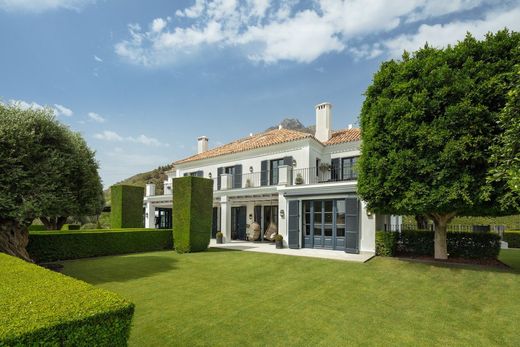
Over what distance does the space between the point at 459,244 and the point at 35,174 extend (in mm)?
16224

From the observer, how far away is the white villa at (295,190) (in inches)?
582

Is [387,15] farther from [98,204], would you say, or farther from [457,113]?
[98,204]

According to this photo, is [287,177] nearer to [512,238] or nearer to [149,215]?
[149,215]

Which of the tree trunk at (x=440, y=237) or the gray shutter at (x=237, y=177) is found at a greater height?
the gray shutter at (x=237, y=177)

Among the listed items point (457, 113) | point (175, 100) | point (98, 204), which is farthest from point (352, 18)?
point (98, 204)

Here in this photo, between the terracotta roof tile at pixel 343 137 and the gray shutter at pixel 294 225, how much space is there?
18.8ft

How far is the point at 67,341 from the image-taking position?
2.91m

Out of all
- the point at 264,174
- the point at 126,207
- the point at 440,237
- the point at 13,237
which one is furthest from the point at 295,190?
the point at 13,237

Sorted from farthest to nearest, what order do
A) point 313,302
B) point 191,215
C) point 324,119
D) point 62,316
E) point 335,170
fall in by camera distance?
point 324,119, point 335,170, point 191,215, point 313,302, point 62,316

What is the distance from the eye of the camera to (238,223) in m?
22.5

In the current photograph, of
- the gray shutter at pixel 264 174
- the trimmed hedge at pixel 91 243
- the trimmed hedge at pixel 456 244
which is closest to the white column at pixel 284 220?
the gray shutter at pixel 264 174

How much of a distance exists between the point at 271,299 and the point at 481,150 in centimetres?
828

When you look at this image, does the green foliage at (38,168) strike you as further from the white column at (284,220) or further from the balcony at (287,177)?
the balcony at (287,177)

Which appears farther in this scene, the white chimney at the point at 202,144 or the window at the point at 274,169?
the white chimney at the point at 202,144
